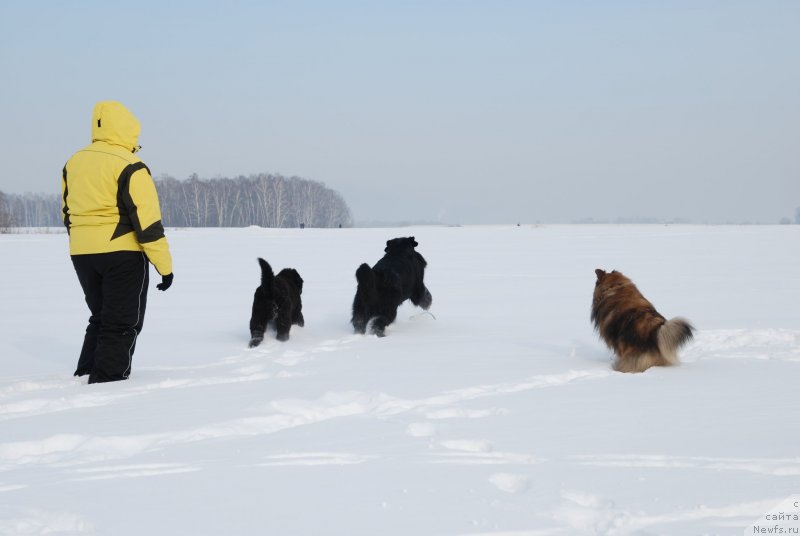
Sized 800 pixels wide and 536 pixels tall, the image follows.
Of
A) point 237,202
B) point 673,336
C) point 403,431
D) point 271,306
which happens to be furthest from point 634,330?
point 237,202

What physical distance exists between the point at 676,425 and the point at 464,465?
1256 millimetres

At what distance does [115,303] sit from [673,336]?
4.17m

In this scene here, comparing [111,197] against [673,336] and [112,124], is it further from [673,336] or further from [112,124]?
[673,336]

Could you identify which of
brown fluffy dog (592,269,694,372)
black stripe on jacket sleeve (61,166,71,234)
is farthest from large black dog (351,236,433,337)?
black stripe on jacket sleeve (61,166,71,234)

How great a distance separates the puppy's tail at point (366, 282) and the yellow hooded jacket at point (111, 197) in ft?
7.86

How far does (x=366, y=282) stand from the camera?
22.1 feet

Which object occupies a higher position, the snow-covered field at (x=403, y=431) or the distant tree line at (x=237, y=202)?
the distant tree line at (x=237, y=202)

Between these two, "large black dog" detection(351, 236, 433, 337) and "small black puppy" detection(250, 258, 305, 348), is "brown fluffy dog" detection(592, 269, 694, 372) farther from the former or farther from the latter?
"small black puppy" detection(250, 258, 305, 348)

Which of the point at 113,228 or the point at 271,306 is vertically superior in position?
the point at 113,228

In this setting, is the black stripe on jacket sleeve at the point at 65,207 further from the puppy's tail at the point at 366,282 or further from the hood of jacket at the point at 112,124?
the puppy's tail at the point at 366,282

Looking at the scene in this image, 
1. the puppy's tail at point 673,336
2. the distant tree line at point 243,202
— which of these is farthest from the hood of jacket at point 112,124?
the distant tree line at point 243,202

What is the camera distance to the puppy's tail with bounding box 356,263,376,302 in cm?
671

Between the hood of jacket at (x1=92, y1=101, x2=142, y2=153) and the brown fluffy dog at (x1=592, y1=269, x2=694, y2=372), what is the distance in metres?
4.06

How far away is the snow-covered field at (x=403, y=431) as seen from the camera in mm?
2217
